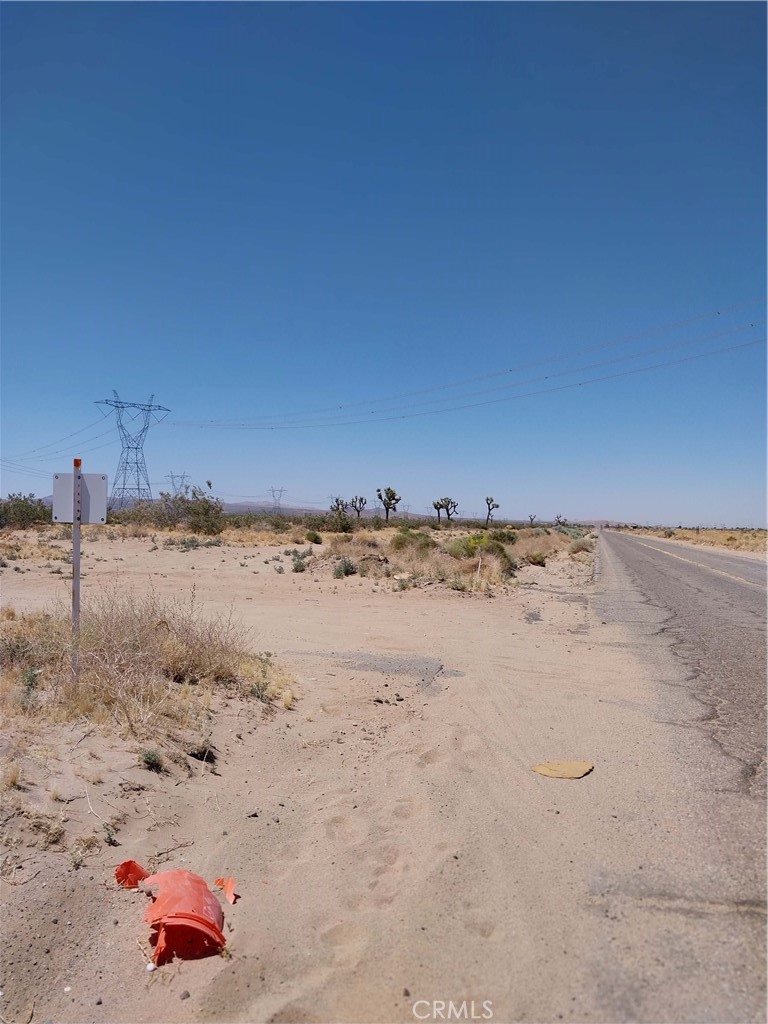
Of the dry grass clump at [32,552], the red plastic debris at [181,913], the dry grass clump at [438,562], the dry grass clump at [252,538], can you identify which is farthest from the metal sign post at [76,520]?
the dry grass clump at [252,538]

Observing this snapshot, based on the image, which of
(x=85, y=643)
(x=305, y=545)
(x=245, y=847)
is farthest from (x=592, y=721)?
(x=305, y=545)

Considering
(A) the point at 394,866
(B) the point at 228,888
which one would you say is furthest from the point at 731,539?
(B) the point at 228,888

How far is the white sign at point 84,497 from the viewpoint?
22.9 feet

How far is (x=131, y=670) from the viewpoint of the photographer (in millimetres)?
6777

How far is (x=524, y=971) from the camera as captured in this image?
317 cm

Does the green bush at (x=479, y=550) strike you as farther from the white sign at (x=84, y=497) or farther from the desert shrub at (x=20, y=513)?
the desert shrub at (x=20, y=513)

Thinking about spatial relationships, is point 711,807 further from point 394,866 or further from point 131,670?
point 131,670

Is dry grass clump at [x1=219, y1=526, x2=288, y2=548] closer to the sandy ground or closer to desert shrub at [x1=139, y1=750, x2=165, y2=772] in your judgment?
the sandy ground

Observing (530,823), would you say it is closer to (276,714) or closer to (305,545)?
(276,714)

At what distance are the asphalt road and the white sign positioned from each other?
6711 millimetres

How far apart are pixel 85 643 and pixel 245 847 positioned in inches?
141

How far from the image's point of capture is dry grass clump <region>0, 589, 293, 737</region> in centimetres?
629

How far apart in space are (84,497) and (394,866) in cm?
504

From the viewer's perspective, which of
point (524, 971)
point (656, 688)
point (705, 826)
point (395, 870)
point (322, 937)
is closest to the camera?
point (524, 971)
